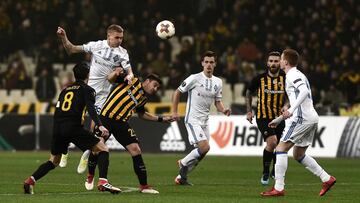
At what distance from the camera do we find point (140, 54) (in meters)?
33.2

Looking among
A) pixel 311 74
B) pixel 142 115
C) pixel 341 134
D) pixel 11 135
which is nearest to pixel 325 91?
pixel 311 74

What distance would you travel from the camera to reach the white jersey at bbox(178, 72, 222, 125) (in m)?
17.2

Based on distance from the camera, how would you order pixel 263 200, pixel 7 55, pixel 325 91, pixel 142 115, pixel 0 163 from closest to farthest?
pixel 263 200 → pixel 142 115 → pixel 0 163 → pixel 325 91 → pixel 7 55

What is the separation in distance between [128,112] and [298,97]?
260 centimetres

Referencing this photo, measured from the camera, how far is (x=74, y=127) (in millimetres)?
14008

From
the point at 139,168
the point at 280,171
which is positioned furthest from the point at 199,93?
the point at 280,171

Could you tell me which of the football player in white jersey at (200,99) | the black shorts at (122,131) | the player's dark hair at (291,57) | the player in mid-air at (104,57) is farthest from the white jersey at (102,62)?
the player's dark hair at (291,57)

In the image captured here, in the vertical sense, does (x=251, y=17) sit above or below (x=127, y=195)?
above

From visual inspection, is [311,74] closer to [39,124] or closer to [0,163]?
[39,124]

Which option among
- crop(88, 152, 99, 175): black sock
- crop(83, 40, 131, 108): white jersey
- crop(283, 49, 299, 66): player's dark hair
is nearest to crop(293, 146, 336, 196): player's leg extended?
crop(283, 49, 299, 66): player's dark hair

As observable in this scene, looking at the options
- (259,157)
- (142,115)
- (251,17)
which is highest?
(251,17)

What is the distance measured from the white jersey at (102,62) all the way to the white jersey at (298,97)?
11.4 feet

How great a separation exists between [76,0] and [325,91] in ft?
37.2

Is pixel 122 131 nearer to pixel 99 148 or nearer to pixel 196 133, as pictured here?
pixel 99 148
